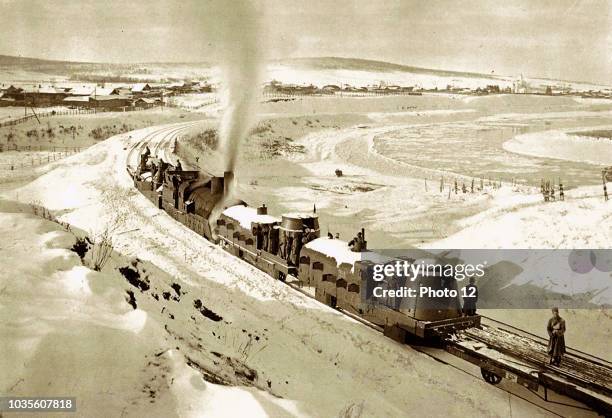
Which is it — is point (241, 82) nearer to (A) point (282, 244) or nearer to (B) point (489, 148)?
(A) point (282, 244)

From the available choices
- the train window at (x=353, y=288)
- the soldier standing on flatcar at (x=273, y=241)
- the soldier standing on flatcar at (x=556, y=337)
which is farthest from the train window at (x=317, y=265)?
the soldier standing on flatcar at (x=556, y=337)

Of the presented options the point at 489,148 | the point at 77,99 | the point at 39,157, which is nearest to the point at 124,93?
the point at 77,99

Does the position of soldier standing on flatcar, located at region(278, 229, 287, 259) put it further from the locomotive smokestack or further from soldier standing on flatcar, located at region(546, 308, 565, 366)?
soldier standing on flatcar, located at region(546, 308, 565, 366)

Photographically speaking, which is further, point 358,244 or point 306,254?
point 306,254

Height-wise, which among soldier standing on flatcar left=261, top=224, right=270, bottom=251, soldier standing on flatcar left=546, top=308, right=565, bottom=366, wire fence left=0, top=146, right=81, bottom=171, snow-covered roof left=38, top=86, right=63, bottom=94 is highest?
snow-covered roof left=38, top=86, right=63, bottom=94

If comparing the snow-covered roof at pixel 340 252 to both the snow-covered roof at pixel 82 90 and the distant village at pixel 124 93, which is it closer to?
the distant village at pixel 124 93

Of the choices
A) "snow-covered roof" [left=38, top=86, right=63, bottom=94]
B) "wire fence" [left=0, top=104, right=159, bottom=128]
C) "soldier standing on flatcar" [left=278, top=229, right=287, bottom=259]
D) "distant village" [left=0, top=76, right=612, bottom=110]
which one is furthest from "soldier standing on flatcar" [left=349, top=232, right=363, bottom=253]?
"snow-covered roof" [left=38, top=86, right=63, bottom=94]
